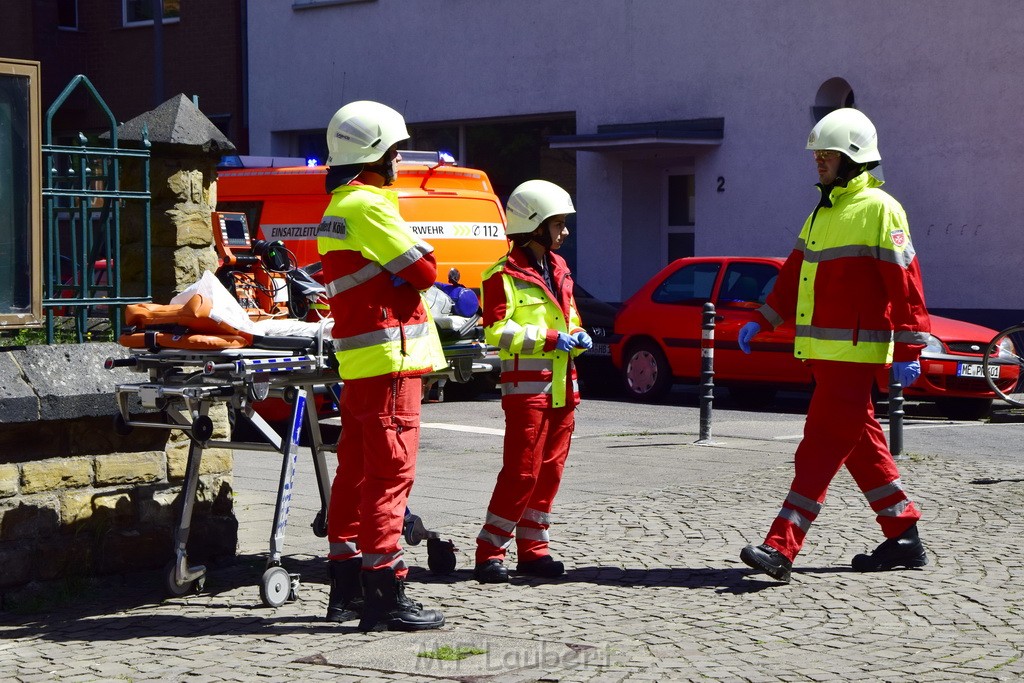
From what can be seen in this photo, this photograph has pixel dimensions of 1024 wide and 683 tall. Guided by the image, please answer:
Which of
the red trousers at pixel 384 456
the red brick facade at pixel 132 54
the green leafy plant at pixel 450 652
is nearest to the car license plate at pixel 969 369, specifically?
the red trousers at pixel 384 456

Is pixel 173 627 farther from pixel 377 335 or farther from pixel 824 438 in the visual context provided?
pixel 824 438

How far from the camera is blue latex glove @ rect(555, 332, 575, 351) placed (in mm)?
6816

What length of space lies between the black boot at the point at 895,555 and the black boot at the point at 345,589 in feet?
7.39

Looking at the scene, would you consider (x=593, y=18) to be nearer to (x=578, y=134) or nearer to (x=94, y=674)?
(x=578, y=134)

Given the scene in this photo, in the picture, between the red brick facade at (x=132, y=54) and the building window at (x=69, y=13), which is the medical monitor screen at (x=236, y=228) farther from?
the building window at (x=69, y=13)

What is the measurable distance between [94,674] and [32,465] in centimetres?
145

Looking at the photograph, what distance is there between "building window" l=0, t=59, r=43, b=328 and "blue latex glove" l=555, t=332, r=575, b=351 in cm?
225

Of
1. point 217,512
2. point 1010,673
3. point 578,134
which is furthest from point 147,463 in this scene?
point 578,134

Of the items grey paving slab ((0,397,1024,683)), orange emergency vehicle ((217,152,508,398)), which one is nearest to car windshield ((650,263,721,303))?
orange emergency vehicle ((217,152,508,398))

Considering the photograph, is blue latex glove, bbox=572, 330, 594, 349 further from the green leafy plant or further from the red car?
the red car

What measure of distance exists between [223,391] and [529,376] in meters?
1.45

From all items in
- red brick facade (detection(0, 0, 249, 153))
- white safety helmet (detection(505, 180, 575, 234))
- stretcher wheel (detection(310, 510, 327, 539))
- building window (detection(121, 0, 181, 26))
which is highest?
building window (detection(121, 0, 181, 26))

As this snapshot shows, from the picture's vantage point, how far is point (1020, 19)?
1769cm

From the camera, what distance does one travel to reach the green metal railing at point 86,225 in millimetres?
7031
